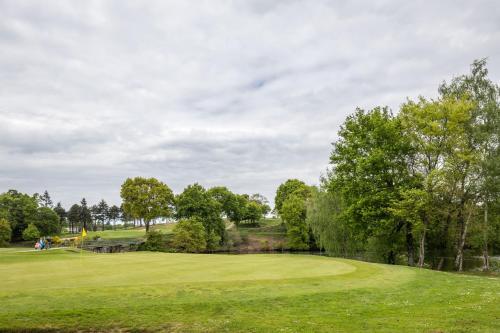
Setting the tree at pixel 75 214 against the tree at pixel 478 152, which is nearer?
the tree at pixel 478 152

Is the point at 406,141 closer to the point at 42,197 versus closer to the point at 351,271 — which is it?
the point at 351,271

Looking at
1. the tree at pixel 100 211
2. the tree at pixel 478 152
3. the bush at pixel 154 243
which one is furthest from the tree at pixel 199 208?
the tree at pixel 100 211

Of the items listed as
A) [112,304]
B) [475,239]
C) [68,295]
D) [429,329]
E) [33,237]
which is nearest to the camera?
[429,329]

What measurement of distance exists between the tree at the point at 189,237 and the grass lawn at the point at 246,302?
5003 centimetres

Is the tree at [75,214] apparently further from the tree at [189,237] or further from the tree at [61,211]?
the tree at [189,237]

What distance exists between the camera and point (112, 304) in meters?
14.0

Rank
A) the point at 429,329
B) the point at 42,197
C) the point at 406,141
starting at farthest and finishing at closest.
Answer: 1. the point at 42,197
2. the point at 406,141
3. the point at 429,329

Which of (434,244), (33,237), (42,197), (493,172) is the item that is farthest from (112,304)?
(42,197)

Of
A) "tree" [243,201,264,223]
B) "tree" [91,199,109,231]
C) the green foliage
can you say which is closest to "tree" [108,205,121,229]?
"tree" [91,199,109,231]

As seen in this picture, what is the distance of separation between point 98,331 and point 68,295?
4600 mm

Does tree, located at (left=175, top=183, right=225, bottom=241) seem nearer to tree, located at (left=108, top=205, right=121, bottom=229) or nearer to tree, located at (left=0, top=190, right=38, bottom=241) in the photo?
tree, located at (left=0, top=190, right=38, bottom=241)

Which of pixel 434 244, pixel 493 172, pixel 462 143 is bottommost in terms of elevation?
pixel 434 244

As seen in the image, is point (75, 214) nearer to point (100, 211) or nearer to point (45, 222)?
point (100, 211)

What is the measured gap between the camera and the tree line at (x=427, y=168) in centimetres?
3231
